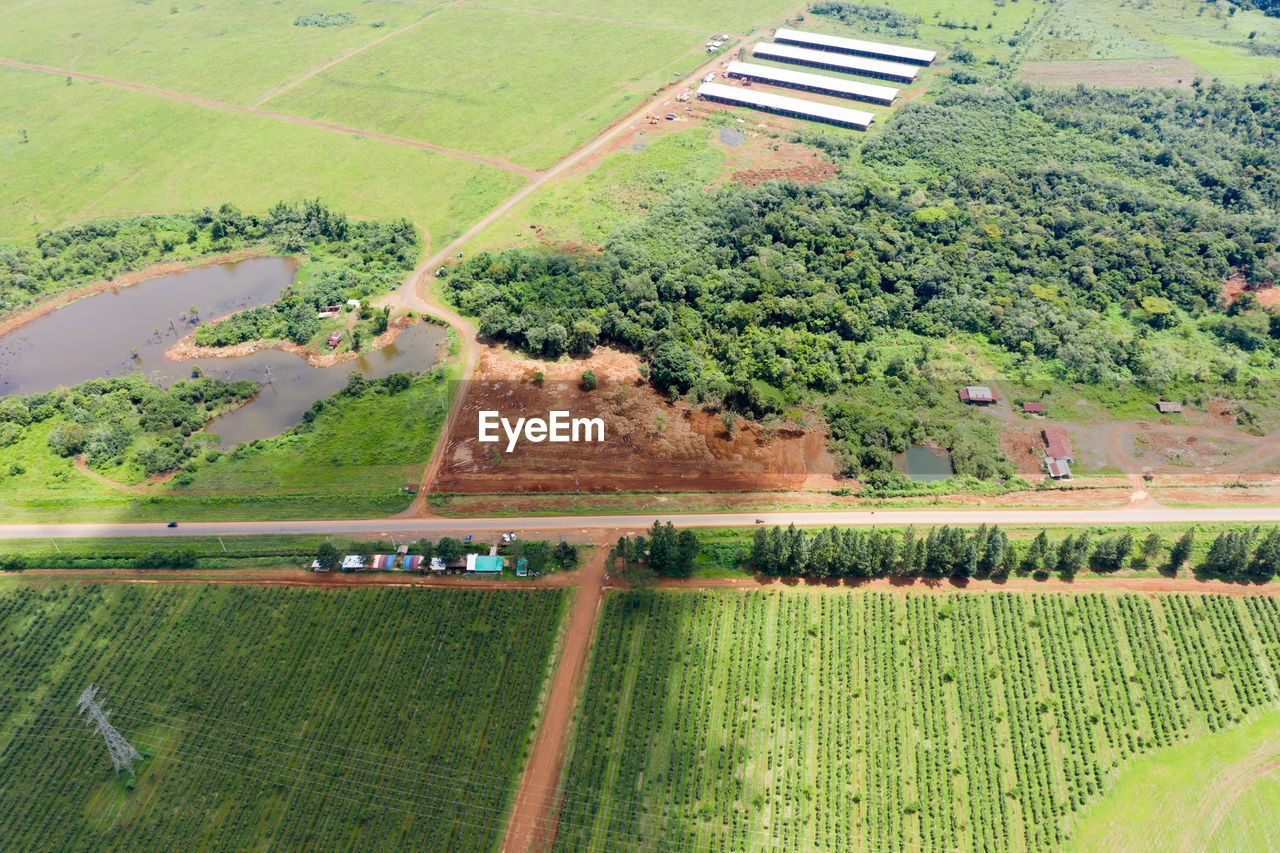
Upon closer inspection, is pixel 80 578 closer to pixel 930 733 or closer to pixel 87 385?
pixel 87 385

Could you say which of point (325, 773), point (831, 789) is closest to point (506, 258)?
point (325, 773)

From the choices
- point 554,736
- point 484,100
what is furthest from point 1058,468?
point 484,100

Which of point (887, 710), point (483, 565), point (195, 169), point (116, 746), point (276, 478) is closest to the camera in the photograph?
point (116, 746)

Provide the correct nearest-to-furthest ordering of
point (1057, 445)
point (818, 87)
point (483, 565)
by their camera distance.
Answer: point (483, 565) < point (1057, 445) < point (818, 87)

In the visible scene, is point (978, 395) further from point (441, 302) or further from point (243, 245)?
point (243, 245)

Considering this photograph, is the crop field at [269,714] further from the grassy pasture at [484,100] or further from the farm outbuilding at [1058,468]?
the grassy pasture at [484,100]

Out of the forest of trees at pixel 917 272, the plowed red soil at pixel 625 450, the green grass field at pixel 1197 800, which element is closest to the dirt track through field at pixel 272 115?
the forest of trees at pixel 917 272

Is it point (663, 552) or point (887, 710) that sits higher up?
point (663, 552)
